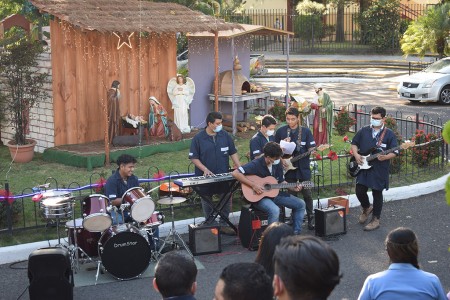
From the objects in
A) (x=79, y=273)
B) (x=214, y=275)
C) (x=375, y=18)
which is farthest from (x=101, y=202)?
(x=375, y=18)

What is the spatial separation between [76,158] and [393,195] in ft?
20.7

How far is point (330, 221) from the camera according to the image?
11.5 metres

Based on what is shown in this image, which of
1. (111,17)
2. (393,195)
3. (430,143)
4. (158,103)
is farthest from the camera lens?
(158,103)

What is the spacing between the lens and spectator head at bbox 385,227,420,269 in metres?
5.77

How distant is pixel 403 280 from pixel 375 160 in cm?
628

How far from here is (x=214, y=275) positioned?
1009cm

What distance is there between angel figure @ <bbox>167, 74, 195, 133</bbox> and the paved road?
254 inches

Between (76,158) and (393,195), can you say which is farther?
(76,158)

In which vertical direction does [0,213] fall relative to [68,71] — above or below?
below

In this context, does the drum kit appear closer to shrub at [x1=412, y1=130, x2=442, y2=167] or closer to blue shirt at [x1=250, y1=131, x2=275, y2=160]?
blue shirt at [x1=250, y1=131, x2=275, y2=160]

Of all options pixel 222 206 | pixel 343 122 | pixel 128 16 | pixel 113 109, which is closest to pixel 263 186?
pixel 222 206

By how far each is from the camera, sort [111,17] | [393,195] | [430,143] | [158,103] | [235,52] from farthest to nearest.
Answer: [235,52] → [158,103] → [111,17] → [430,143] → [393,195]

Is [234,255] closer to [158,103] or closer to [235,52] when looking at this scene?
[158,103]

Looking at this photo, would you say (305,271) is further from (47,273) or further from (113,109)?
(113,109)
